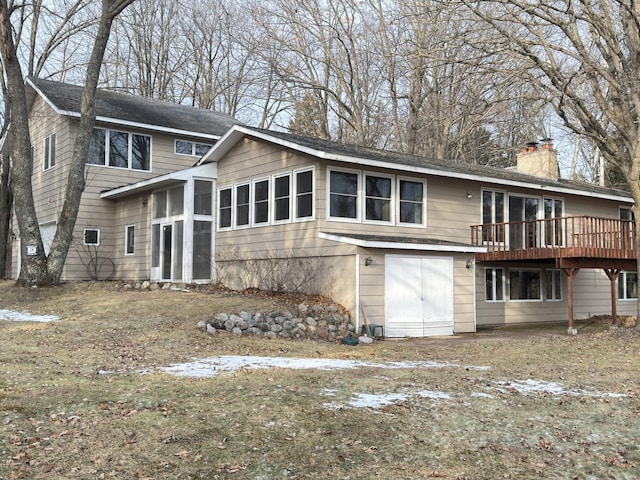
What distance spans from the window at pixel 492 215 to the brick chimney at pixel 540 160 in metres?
4.67

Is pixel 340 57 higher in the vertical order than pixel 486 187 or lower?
higher

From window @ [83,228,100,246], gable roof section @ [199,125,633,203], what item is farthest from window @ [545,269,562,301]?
window @ [83,228,100,246]

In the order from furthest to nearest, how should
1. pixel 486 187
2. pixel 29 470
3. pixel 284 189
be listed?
pixel 486 187 → pixel 284 189 → pixel 29 470

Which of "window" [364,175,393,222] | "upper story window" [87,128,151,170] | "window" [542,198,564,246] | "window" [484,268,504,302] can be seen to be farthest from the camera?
"upper story window" [87,128,151,170]

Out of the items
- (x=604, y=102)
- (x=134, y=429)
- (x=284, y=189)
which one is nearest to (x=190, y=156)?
(x=284, y=189)

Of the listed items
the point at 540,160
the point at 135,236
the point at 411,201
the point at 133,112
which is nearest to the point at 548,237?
the point at 540,160

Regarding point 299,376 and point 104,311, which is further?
point 104,311

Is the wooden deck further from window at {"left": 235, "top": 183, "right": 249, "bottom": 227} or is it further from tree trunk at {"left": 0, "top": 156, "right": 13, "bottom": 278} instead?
tree trunk at {"left": 0, "top": 156, "right": 13, "bottom": 278}

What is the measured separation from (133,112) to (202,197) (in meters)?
5.67

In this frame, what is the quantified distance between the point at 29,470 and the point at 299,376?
3.75m

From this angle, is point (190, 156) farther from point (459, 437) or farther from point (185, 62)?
point (459, 437)

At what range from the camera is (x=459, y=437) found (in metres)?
5.49

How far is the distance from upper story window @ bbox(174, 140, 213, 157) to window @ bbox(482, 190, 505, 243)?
Answer: 10.6 m

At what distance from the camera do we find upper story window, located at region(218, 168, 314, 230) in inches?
603
